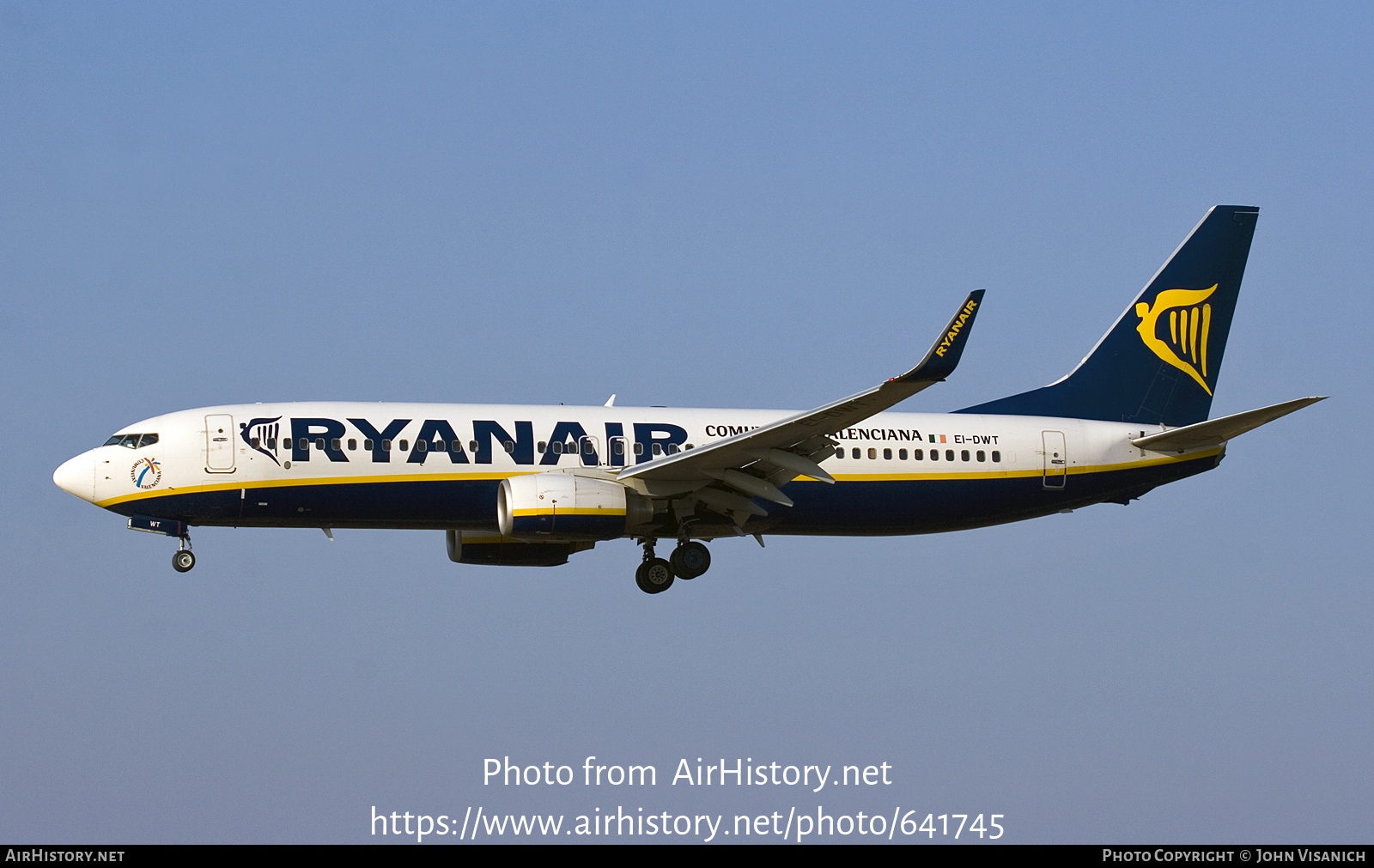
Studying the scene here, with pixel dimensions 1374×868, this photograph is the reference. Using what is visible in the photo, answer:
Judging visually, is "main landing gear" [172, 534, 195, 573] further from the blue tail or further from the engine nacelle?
the blue tail

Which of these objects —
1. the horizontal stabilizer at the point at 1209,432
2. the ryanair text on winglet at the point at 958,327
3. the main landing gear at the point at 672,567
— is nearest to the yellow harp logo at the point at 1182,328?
the horizontal stabilizer at the point at 1209,432

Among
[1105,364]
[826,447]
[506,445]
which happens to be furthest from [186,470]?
[1105,364]

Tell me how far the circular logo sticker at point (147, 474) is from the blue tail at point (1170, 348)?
18936 millimetres

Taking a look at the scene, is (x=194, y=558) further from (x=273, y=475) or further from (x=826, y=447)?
(x=826, y=447)

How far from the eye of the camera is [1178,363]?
4434 centimetres

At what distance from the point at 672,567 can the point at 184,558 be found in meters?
10.6

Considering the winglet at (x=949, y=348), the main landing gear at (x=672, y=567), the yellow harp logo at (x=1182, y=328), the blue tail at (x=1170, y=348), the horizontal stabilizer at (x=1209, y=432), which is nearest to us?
the winglet at (x=949, y=348)

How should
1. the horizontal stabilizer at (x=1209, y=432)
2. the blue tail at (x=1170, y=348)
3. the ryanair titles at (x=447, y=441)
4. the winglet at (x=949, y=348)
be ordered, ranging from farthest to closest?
the blue tail at (x=1170, y=348), the horizontal stabilizer at (x=1209, y=432), the ryanair titles at (x=447, y=441), the winglet at (x=949, y=348)

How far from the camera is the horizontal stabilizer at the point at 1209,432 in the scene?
38.1 meters

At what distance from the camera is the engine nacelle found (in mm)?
36250

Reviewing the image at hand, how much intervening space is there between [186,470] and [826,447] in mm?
13463

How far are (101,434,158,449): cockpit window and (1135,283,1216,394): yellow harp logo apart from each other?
79.6 ft

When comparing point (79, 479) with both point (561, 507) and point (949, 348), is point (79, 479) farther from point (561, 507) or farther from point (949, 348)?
point (949, 348)

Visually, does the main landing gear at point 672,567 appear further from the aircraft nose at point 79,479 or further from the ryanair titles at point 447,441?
the aircraft nose at point 79,479
